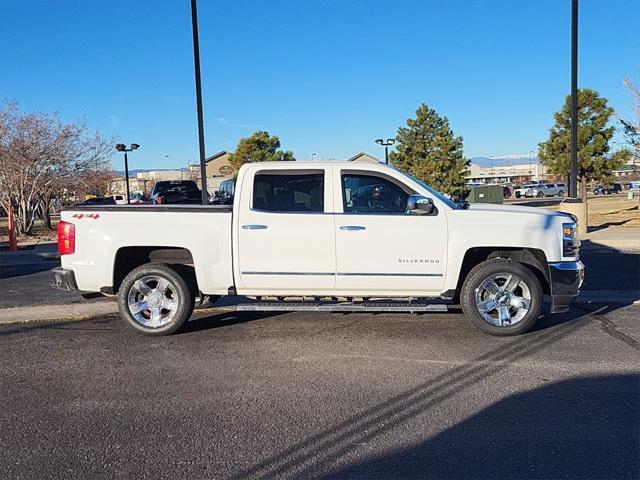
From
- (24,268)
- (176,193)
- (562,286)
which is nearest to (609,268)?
(562,286)

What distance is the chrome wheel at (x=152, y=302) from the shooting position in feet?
22.3

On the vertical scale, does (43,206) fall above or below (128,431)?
above

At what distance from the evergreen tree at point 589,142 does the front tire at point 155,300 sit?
1862cm

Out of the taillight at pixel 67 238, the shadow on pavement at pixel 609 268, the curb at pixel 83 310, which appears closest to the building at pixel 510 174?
the shadow on pavement at pixel 609 268

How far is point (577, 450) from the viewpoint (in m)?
3.81

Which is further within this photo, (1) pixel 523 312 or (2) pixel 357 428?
(1) pixel 523 312

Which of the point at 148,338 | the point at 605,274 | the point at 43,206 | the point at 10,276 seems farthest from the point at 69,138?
the point at 605,274

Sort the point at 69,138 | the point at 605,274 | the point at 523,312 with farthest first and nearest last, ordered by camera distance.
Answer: the point at 69,138 < the point at 605,274 < the point at 523,312

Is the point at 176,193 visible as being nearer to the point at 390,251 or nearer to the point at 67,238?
the point at 67,238

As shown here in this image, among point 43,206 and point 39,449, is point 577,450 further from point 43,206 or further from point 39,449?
point 43,206

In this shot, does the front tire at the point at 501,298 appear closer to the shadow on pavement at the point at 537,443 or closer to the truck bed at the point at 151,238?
the shadow on pavement at the point at 537,443

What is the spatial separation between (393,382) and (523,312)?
6.96 ft

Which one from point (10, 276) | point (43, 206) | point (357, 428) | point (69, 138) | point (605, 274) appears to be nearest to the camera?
point (357, 428)

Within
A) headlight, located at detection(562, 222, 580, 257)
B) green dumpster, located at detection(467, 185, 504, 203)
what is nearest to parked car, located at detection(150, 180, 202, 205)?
headlight, located at detection(562, 222, 580, 257)
